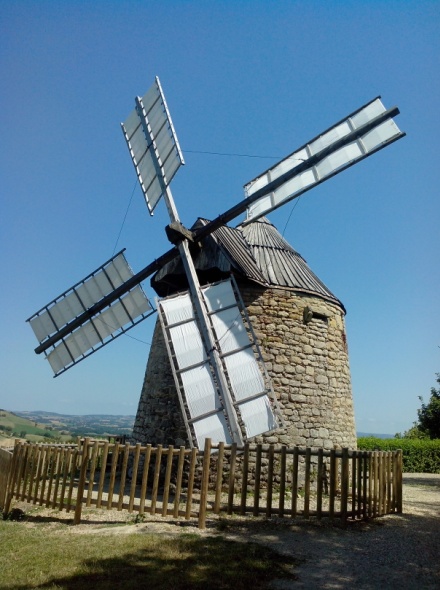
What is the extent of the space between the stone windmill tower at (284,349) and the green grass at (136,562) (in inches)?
151

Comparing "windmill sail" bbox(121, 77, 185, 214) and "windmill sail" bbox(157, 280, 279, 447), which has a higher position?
"windmill sail" bbox(121, 77, 185, 214)

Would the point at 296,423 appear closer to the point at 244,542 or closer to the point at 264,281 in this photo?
the point at 264,281

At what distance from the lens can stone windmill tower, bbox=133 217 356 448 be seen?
9.42 metres

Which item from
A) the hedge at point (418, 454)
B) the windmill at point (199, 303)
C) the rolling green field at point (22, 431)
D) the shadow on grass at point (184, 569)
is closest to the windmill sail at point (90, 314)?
the windmill at point (199, 303)

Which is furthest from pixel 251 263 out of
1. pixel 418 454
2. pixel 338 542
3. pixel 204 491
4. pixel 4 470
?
pixel 418 454

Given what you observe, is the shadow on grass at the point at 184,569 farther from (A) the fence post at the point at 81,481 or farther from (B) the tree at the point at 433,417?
(B) the tree at the point at 433,417

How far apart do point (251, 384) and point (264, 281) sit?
2.85m

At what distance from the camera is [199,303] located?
29.8ft

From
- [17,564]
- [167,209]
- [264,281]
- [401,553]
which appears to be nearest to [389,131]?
[264,281]

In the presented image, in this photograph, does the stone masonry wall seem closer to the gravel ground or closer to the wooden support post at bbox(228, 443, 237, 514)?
the wooden support post at bbox(228, 443, 237, 514)

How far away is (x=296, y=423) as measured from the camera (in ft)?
30.3

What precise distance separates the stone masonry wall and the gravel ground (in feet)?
7.84

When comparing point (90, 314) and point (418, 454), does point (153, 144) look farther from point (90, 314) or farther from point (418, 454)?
point (418, 454)

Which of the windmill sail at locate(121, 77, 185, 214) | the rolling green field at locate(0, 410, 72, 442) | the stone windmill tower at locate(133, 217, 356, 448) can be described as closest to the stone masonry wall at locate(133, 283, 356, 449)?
the stone windmill tower at locate(133, 217, 356, 448)
